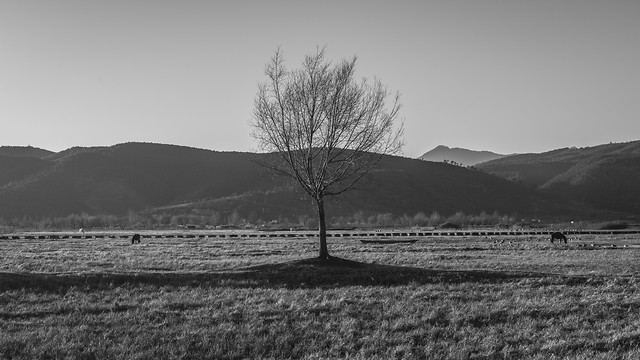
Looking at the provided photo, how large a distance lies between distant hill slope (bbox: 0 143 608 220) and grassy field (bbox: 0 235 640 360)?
118039 mm

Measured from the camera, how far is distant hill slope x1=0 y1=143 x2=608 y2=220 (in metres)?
156

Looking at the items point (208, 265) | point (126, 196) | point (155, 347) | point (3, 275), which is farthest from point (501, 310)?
point (126, 196)

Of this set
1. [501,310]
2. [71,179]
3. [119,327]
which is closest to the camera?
[119,327]

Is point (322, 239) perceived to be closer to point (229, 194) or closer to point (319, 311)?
point (319, 311)

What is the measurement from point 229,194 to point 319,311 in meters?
173

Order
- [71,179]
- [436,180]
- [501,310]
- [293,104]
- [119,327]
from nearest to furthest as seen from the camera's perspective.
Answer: [119,327]
[501,310]
[293,104]
[71,179]
[436,180]

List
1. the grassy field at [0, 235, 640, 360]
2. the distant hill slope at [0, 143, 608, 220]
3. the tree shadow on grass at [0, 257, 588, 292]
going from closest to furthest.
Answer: the grassy field at [0, 235, 640, 360], the tree shadow on grass at [0, 257, 588, 292], the distant hill slope at [0, 143, 608, 220]

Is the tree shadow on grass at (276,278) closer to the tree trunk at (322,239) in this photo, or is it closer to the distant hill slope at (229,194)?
the tree trunk at (322,239)

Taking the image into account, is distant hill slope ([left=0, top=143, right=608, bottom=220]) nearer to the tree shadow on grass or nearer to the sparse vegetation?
the sparse vegetation

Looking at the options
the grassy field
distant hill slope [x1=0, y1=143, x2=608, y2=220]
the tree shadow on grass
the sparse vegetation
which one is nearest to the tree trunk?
the grassy field

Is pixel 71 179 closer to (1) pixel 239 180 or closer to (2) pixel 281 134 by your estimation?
(1) pixel 239 180

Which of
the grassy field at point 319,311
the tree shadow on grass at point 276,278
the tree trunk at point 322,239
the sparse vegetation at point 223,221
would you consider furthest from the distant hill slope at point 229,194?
the grassy field at point 319,311

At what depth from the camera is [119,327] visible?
1370cm

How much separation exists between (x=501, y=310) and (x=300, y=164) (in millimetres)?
16817
